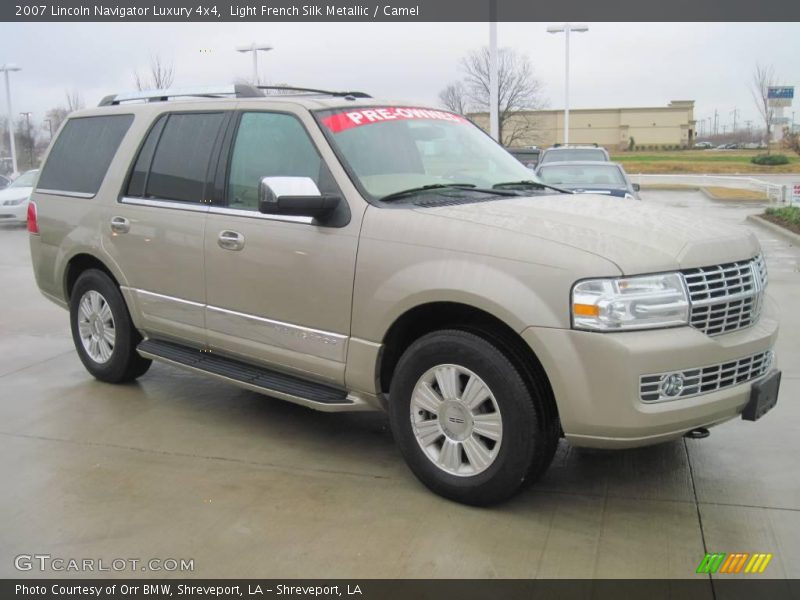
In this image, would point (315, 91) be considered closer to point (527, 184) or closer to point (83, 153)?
point (527, 184)

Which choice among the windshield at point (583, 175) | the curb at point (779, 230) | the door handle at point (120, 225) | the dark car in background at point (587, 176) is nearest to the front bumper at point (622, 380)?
the door handle at point (120, 225)

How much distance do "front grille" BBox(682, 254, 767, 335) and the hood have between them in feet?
0.17

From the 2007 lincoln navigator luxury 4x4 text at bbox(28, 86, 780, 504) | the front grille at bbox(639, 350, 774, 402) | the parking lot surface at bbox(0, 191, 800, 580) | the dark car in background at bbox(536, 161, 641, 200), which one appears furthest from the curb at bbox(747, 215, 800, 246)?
the front grille at bbox(639, 350, 774, 402)

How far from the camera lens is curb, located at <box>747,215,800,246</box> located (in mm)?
14336

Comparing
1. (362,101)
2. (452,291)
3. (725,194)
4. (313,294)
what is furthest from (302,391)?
(725,194)

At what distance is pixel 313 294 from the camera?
436cm

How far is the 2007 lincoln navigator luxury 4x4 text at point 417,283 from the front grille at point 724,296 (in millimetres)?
12

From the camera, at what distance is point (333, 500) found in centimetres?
405

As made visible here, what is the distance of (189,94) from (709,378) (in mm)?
3933

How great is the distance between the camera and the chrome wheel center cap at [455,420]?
3836 mm

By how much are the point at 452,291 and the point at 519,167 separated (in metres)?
1.83

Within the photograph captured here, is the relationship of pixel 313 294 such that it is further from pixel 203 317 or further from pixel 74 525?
pixel 74 525

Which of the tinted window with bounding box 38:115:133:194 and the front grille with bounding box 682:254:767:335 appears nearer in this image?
the front grille with bounding box 682:254:767:335

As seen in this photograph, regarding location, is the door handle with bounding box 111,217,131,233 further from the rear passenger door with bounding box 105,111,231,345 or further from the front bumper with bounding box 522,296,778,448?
the front bumper with bounding box 522,296,778,448
